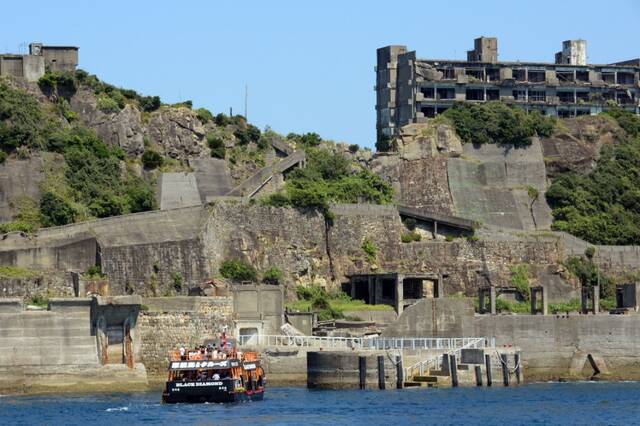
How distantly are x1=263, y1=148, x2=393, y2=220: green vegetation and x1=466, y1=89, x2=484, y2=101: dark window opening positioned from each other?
13746 millimetres

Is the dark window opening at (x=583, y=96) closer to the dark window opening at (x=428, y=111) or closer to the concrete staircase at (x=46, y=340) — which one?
the dark window opening at (x=428, y=111)

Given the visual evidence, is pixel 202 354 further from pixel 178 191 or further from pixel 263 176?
pixel 263 176

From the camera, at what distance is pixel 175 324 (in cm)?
9262

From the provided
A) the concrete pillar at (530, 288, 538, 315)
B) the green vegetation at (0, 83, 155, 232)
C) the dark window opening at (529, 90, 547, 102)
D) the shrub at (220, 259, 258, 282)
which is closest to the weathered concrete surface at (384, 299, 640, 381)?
the concrete pillar at (530, 288, 538, 315)

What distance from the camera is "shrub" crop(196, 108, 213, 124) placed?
389ft

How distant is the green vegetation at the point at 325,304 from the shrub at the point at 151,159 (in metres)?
12.3

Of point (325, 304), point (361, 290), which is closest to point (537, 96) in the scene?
point (361, 290)

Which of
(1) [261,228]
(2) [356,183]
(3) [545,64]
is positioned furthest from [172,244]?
(3) [545,64]

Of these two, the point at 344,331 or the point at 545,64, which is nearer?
the point at 344,331

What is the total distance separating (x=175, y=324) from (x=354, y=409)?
15.2m

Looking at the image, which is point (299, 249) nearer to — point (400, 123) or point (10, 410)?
point (400, 123)

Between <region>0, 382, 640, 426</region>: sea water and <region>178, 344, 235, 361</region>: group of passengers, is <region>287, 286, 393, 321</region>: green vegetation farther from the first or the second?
<region>178, 344, 235, 361</region>: group of passengers

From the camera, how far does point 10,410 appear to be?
262 ft

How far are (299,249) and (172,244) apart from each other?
10.1 meters
